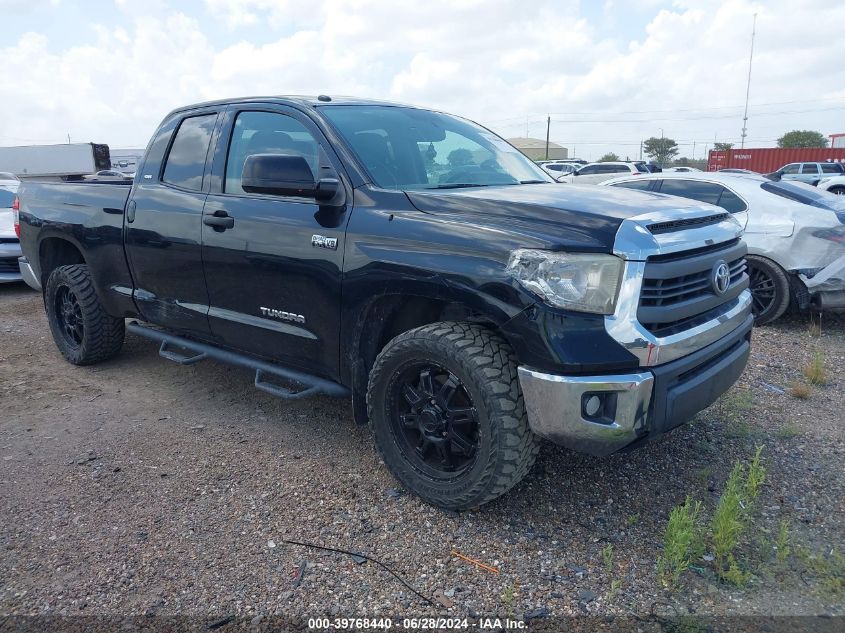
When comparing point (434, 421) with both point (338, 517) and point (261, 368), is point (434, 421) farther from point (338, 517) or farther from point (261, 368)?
point (261, 368)

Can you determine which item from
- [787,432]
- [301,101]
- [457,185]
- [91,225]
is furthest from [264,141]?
[787,432]

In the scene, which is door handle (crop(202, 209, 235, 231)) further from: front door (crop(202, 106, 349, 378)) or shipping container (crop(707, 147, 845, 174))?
shipping container (crop(707, 147, 845, 174))

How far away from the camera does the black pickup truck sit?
2662 millimetres

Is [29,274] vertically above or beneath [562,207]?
beneath

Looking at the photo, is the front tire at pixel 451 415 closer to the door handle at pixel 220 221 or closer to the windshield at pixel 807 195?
the door handle at pixel 220 221

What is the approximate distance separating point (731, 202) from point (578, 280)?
4968 mm

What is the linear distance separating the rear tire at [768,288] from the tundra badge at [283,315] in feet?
15.3

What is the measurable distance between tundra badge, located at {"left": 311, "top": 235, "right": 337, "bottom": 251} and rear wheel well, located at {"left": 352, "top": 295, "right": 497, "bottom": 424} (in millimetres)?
358

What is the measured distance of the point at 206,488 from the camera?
3428 mm

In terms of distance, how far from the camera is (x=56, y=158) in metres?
31.1

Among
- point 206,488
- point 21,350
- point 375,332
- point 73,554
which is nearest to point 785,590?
point 375,332

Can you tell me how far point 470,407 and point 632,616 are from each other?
3.38ft

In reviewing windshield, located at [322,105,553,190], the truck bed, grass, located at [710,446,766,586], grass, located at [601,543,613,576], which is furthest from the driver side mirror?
grass, located at [710,446,766,586]

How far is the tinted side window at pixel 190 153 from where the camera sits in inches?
164
